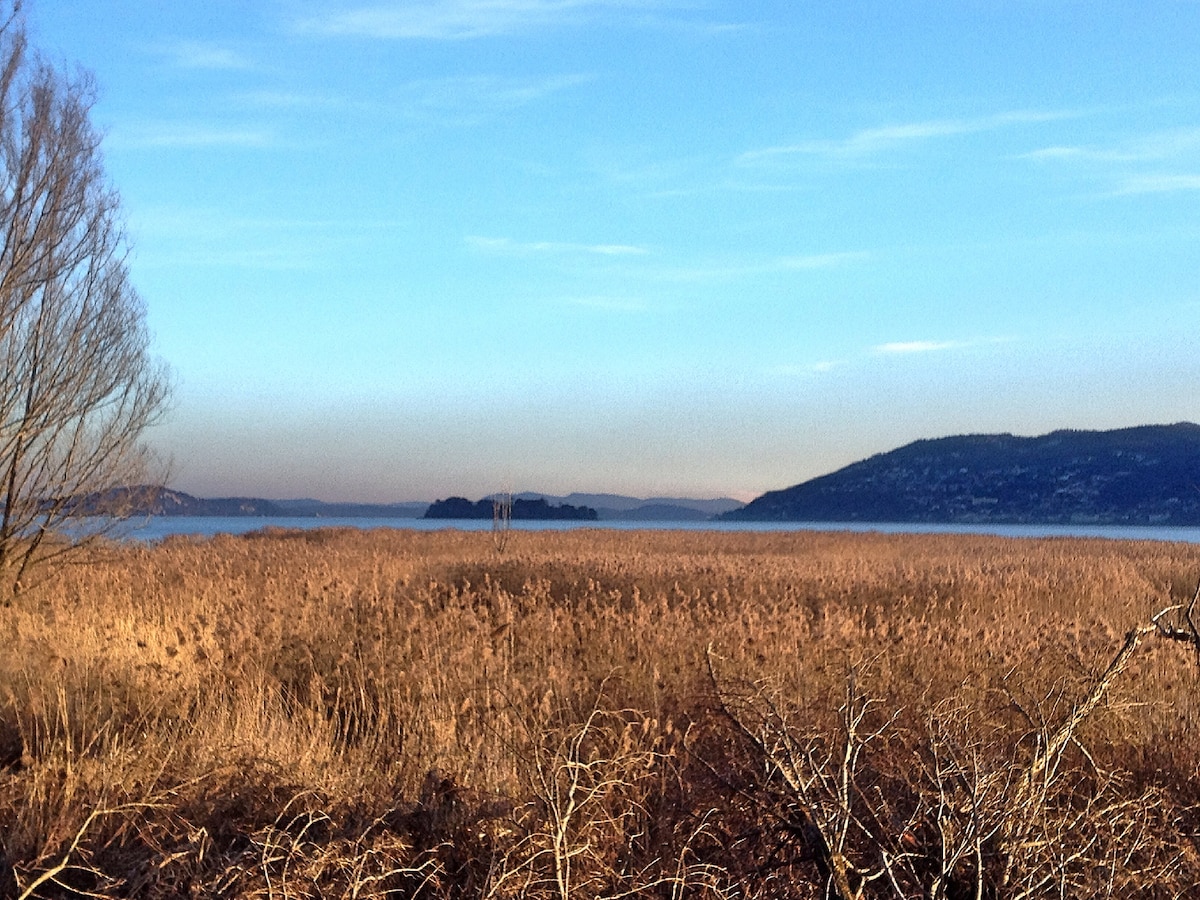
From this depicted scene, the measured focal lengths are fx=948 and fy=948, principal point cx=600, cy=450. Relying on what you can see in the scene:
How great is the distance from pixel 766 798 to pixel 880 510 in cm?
19487

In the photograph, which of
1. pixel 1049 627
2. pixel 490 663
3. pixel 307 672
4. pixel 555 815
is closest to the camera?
pixel 555 815

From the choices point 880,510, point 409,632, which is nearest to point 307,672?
point 409,632

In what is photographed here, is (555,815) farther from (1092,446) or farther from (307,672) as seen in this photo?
(1092,446)

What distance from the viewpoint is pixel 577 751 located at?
4852mm

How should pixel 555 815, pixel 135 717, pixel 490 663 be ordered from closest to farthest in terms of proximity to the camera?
pixel 555 815 < pixel 135 717 < pixel 490 663

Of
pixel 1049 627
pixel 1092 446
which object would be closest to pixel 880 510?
pixel 1092 446

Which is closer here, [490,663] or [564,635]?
[490,663]

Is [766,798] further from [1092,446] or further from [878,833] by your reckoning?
[1092,446]

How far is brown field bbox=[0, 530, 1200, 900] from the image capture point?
11.9ft

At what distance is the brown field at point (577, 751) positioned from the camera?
143 inches

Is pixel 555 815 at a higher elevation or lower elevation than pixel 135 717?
higher

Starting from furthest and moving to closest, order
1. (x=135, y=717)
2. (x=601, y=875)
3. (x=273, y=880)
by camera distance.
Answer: (x=135, y=717) → (x=601, y=875) → (x=273, y=880)

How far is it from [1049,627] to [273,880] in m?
7.45

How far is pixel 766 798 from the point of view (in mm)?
3926
